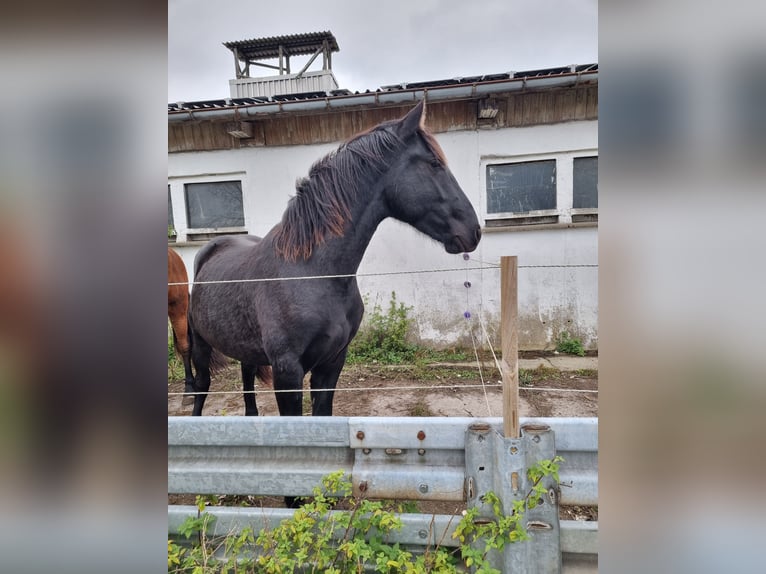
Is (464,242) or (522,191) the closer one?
(464,242)

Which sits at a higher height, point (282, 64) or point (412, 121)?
point (282, 64)

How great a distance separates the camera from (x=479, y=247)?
471 cm

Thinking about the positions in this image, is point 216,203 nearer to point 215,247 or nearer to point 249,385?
point 215,247

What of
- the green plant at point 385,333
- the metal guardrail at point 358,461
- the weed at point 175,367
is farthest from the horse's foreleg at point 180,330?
the metal guardrail at point 358,461

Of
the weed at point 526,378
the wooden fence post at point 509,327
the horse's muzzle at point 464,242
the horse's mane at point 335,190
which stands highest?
the horse's mane at point 335,190

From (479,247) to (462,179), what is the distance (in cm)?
92

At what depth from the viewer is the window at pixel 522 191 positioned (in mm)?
4602

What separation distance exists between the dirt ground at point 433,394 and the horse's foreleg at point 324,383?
0.69 m

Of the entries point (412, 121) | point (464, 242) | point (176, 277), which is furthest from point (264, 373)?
point (412, 121)

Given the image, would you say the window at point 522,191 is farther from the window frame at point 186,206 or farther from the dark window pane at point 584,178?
the window frame at point 186,206
